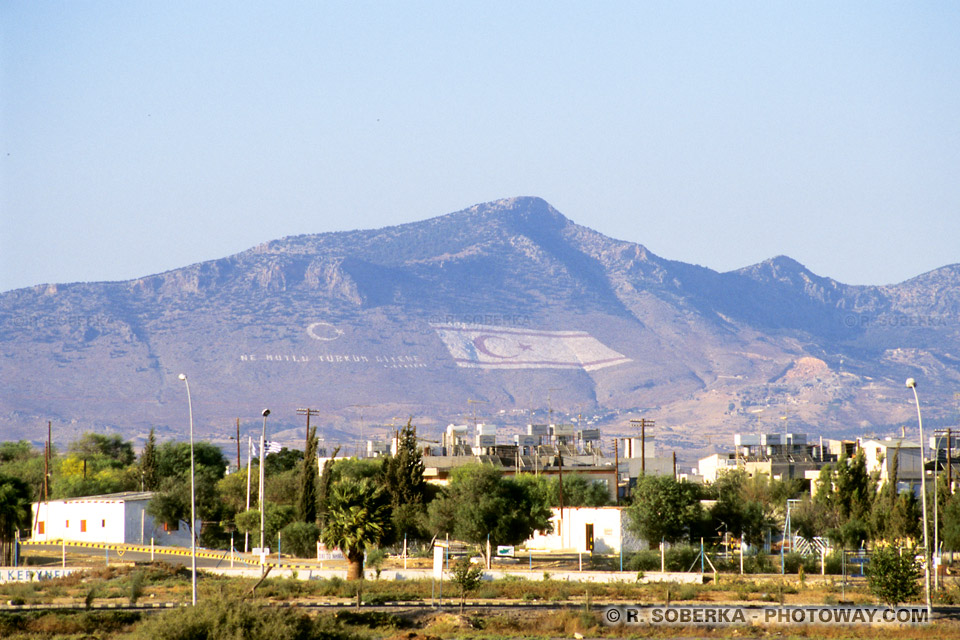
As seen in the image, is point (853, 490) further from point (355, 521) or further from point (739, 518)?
point (355, 521)

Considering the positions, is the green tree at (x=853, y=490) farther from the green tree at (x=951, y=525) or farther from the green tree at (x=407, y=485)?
the green tree at (x=407, y=485)

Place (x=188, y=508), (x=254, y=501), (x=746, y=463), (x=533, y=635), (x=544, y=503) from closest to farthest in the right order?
1. (x=533, y=635)
2. (x=544, y=503)
3. (x=188, y=508)
4. (x=254, y=501)
5. (x=746, y=463)

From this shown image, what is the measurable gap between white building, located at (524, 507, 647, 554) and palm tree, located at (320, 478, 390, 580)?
2180 centimetres

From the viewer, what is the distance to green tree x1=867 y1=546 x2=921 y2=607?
152 ft

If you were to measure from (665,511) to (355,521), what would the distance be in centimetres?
2206

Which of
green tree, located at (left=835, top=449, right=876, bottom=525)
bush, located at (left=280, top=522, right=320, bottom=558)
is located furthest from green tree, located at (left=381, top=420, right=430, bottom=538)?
green tree, located at (left=835, top=449, right=876, bottom=525)

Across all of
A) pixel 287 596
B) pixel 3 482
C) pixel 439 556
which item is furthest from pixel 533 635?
pixel 3 482

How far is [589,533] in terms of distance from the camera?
80062 mm

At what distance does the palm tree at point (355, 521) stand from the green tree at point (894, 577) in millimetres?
20593

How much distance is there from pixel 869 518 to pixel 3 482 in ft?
152

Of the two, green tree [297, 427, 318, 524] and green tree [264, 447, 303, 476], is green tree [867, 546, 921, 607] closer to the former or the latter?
green tree [297, 427, 318, 524]

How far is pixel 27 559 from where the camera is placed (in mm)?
74000

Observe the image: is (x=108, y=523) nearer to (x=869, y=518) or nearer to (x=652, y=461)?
(x=869, y=518)

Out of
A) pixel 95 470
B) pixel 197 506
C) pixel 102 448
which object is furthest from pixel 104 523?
pixel 102 448
